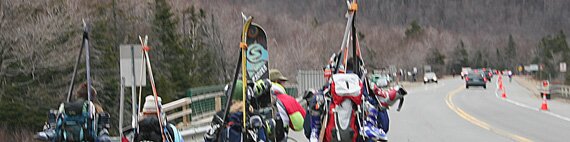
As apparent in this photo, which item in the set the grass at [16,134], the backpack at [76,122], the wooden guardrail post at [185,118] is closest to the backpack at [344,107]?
the backpack at [76,122]

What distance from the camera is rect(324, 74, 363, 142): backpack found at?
6879 millimetres

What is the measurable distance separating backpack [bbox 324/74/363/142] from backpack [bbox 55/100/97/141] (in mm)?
3070

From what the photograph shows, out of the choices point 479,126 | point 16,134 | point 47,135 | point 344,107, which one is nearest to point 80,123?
point 47,135

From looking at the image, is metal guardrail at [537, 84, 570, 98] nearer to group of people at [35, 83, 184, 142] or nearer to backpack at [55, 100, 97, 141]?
group of people at [35, 83, 184, 142]

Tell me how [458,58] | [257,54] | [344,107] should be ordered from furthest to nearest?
[458,58] < [257,54] < [344,107]

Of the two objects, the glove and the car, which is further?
the car

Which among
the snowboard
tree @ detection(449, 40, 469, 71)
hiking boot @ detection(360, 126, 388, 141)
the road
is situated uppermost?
tree @ detection(449, 40, 469, 71)

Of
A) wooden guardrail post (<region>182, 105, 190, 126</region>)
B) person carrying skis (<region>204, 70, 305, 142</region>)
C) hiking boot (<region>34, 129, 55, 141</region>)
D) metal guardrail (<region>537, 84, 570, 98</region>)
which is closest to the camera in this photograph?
person carrying skis (<region>204, 70, 305, 142</region>)

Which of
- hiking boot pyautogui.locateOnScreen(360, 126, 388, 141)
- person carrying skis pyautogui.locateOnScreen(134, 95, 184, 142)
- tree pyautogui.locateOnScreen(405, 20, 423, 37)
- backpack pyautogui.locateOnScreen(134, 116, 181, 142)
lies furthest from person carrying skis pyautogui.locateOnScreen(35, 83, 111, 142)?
tree pyautogui.locateOnScreen(405, 20, 423, 37)

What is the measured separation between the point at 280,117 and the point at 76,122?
2591 mm

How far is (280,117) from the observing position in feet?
24.1

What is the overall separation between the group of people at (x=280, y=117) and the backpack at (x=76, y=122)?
6.56 ft

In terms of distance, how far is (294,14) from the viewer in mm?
95250

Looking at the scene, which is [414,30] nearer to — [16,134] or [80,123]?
[16,134]
